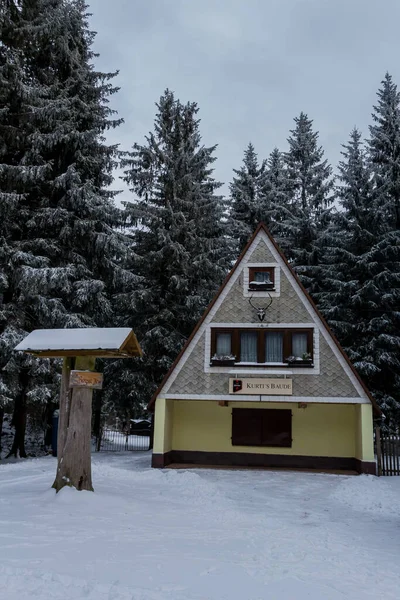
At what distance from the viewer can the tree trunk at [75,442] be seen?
387 inches

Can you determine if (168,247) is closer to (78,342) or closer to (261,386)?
(261,386)

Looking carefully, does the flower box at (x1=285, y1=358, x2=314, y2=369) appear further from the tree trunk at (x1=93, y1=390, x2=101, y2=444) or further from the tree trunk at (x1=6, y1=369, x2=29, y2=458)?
the tree trunk at (x1=93, y1=390, x2=101, y2=444)

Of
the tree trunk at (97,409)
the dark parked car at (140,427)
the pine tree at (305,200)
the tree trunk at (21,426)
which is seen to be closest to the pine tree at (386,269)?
the pine tree at (305,200)

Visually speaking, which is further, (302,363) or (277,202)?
(277,202)

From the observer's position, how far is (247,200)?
3005cm

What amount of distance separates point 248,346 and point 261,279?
8.29ft

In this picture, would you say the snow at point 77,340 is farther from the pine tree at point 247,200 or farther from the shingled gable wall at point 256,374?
the pine tree at point 247,200

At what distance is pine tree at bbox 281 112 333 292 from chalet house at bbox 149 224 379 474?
822 centimetres

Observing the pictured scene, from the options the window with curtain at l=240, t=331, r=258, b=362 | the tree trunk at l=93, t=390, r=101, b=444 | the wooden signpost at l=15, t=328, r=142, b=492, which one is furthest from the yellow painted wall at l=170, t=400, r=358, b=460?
the wooden signpost at l=15, t=328, r=142, b=492

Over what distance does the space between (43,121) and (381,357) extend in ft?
55.5

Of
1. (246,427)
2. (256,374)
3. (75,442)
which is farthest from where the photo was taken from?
(246,427)

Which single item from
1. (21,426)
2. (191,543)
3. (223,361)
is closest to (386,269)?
(223,361)

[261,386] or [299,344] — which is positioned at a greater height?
[299,344]

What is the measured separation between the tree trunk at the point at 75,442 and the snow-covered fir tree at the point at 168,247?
12500 millimetres
